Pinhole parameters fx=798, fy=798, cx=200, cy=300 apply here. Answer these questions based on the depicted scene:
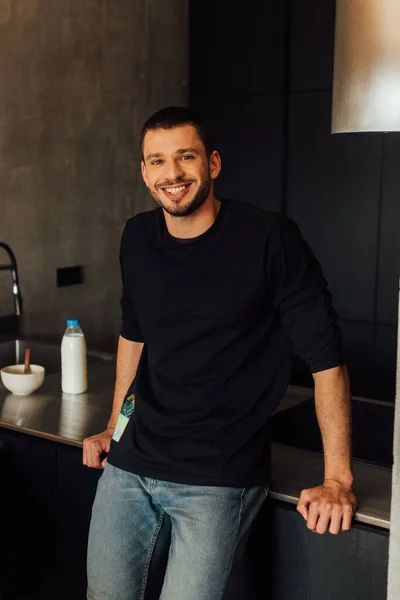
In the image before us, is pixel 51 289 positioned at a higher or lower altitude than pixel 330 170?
lower

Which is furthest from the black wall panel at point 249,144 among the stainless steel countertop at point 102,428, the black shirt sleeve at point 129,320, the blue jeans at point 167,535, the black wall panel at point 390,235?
the blue jeans at point 167,535

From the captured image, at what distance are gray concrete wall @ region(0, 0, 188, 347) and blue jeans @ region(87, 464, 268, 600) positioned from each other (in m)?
1.49

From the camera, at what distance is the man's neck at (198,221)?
4.96ft

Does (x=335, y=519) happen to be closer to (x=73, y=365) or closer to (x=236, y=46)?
(x=73, y=365)

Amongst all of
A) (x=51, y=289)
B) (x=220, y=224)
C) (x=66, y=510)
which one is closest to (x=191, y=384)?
(x=220, y=224)

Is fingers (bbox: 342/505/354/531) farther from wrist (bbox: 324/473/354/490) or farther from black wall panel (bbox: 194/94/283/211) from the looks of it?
black wall panel (bbox: 194/94/283/211)

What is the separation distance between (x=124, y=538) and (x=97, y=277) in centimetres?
196

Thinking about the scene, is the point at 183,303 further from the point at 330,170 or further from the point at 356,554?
the point at 330,170

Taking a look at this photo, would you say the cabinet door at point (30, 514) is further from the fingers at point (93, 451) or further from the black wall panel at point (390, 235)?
the black wall panel at point (390, 235)

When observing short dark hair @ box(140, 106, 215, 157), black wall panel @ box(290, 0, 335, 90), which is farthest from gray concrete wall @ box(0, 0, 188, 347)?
short dark hair @ box(140, 106, 215, 157)

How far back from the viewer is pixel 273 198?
3754 millimetres

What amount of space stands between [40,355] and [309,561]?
143cm

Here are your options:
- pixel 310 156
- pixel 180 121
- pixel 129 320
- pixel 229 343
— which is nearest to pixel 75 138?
pixel 310 156

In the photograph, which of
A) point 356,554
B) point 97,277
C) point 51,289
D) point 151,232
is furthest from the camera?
point 97,277
